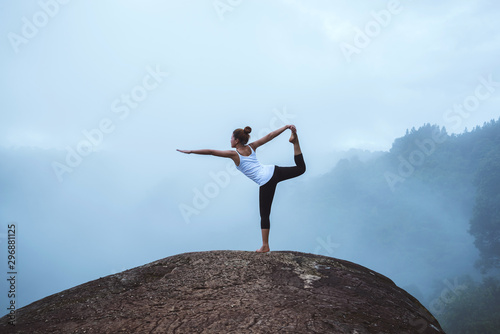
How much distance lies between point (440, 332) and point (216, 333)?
3.50 metres

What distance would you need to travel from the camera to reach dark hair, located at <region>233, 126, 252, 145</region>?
811 cm

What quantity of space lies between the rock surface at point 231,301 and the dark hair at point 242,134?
7.56 ft

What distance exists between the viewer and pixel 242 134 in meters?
8.14

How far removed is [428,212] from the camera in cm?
8169

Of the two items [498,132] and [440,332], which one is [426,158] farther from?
[440,332]

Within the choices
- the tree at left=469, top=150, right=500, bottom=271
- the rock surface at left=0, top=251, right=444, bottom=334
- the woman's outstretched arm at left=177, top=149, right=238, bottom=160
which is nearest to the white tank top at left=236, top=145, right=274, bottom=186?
the woman's outstretched arm at left=177, top=149, right=238, bottom=160

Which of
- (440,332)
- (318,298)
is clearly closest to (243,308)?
(318,298)

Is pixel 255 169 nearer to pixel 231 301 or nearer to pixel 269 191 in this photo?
pixel 269 191

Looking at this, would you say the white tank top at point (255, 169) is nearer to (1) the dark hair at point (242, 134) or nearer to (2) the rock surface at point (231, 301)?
(1) the dark hair at point (242, 134)

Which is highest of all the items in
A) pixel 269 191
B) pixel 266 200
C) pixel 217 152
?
pixel 217 152

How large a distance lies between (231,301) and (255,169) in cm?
322

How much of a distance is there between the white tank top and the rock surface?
1551 mm

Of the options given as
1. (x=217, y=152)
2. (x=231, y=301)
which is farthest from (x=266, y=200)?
(x=231, y=301)

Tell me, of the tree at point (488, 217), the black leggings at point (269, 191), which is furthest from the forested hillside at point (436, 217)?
the black leggings at point (269, 191)
